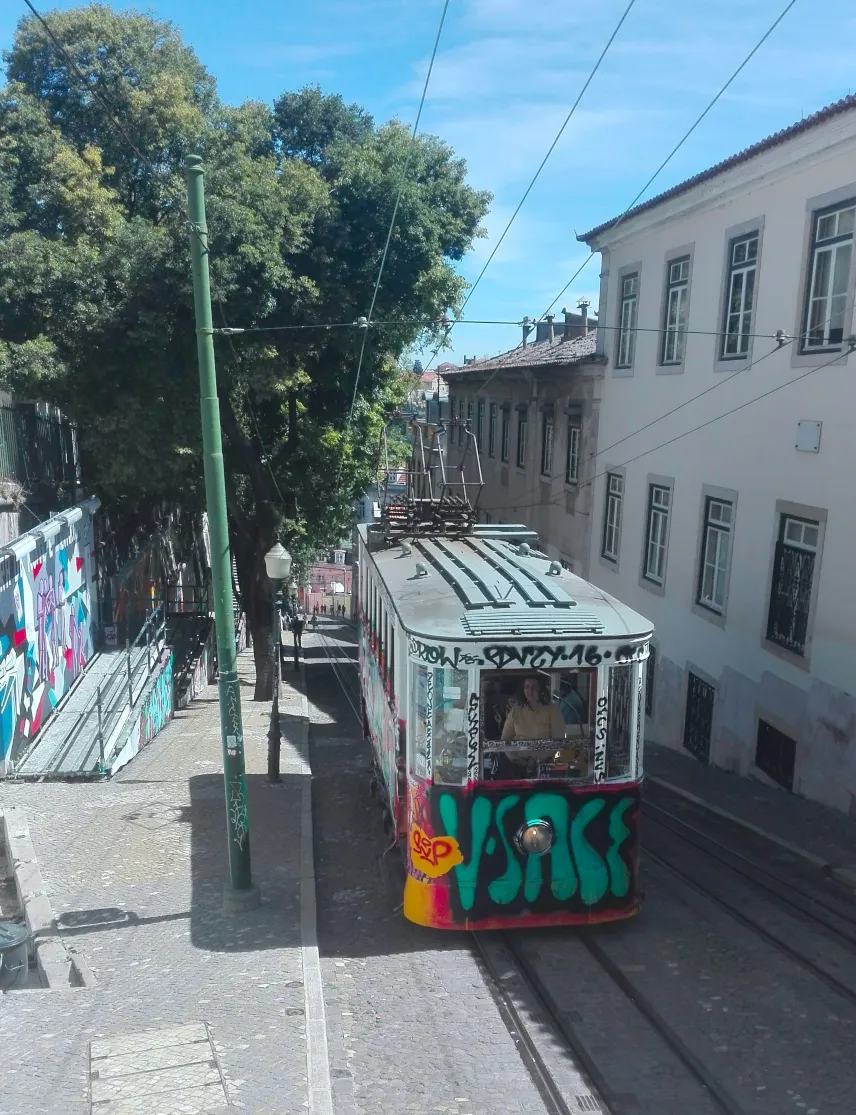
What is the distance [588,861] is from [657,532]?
9.92 meters

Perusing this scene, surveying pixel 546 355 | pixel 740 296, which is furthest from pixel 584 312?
pixel 740 296

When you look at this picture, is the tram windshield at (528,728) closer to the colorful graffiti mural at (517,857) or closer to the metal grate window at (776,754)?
the colorful graffiti mural at (517,857)

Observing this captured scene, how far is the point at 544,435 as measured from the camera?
74.2ft

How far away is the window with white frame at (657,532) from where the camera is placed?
16438mm

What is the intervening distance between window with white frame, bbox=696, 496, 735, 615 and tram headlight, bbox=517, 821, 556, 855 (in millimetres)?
7780

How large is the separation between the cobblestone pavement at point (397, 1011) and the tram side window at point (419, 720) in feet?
4.94

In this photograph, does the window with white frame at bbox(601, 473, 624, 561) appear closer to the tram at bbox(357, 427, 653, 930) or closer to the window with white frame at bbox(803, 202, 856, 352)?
the window with white frame at bbox(803, 202, 856, 352)

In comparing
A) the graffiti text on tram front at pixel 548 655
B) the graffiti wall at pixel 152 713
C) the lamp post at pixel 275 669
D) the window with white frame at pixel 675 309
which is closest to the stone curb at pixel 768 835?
the graffiti text on tram front at pixel 548 655

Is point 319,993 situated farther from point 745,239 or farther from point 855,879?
point 745,239

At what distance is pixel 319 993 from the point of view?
6828mm

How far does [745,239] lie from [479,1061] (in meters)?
11.7

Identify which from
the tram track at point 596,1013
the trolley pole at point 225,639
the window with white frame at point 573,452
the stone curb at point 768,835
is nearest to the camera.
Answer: the tram track at point 596,1013

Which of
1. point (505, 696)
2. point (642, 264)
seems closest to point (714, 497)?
point (642, 264)

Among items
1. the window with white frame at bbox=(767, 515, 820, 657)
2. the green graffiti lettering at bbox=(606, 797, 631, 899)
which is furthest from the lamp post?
the window with white frame at bbox=(767, 515, 820, 657)
